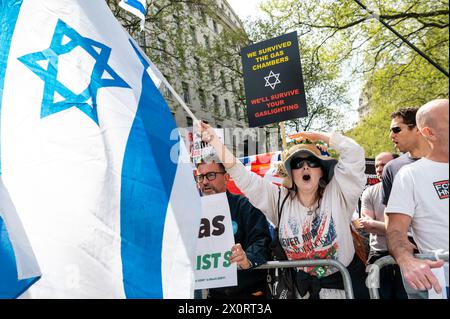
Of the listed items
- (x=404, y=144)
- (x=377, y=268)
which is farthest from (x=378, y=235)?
(x=377, y=268)

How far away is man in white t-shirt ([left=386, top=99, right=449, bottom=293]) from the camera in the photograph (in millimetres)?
2092

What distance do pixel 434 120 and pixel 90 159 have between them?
5.72ft

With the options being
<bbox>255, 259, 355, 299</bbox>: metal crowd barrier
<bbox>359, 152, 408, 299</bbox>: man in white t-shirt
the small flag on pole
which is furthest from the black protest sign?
<bbox>255, 259, 355, 299</bbox>: metal crowd barrier

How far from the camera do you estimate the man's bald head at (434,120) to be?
77.8 inches

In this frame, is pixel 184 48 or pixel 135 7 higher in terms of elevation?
pixel 184 48

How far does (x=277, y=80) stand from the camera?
13.8 feet

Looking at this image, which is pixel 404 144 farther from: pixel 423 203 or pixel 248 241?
pixel 248 241

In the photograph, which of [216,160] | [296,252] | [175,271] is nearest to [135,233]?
[175,271]

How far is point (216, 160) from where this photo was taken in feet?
11.3

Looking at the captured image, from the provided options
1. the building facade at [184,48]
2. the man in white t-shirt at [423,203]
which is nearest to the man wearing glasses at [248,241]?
the man in white t-shirt at [423,203]

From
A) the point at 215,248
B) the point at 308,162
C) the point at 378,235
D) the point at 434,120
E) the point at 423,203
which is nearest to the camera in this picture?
the point at 434,120

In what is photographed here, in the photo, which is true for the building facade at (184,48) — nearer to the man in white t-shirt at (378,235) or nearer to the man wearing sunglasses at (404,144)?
the man in white t-shirt at (378,235)
